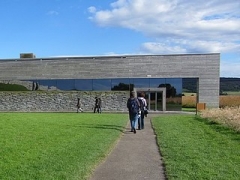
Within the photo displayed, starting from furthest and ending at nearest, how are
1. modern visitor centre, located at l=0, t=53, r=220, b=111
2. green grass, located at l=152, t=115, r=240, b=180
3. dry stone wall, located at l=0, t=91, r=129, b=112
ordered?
modern visitor centre, located at l=0, t=53, r=220, b=111, dry stone wall, located at l=0, t=91, r=129, b=112, green grass, located at l=152, t=115, r=240, b=180

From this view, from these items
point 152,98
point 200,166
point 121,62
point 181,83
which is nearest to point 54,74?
point 121,62

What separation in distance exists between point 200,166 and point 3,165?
418 centimetres

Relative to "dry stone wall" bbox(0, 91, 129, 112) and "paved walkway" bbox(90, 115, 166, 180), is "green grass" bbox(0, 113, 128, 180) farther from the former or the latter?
"dry stone wall" bbox(0, 91, 129, 112)

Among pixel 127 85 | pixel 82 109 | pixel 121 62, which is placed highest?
pixel 121 62

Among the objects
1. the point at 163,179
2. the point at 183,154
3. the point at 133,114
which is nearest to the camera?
the point at 163,179

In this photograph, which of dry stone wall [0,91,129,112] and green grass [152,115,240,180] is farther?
dry stone wall [0,91,129,112]

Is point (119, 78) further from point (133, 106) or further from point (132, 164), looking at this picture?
point (132, 164)

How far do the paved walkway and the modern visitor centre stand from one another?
103 ft

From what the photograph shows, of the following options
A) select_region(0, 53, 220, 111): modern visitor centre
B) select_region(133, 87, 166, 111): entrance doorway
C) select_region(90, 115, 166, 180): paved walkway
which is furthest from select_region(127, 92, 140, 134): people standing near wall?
select_region(133, 87, 166, 111): entrance doorway

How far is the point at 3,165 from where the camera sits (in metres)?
7.96

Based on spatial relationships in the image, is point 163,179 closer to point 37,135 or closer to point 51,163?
point 51,163

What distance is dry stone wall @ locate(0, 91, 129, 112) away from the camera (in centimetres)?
4050

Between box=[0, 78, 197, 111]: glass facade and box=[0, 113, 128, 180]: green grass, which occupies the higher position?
box=[0, 78, 197, 111]: glass facade

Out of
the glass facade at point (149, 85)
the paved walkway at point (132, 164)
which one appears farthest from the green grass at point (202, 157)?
the glass facade at point (149, 85)
